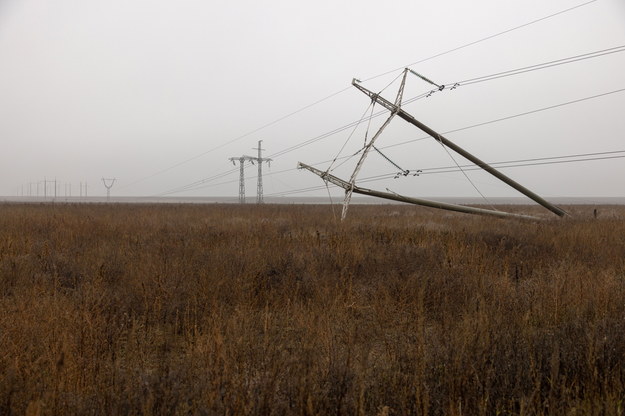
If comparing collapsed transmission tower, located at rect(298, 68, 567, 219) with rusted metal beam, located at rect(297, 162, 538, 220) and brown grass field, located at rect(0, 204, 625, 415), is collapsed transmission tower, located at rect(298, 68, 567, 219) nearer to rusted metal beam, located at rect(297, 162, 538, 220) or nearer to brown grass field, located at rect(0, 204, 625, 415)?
rusted metal beam, located at rect(297, 162, 538, 220)

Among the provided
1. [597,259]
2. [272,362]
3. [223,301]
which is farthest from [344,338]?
[597,259]

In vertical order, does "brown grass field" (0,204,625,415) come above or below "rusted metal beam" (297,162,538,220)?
below

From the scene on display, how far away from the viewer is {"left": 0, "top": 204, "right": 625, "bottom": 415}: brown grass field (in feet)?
7.20

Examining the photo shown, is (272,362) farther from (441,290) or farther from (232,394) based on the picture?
(441,290)

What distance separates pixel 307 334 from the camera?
10.6 feet

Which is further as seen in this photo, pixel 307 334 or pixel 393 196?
pixel 393 196

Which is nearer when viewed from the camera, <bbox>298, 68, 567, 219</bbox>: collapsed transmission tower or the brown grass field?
the brown grass field

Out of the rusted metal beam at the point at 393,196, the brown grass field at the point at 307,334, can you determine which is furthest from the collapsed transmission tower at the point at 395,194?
the brown grass field at the point at 307,334

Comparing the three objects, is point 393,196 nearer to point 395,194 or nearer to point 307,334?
point 395,194

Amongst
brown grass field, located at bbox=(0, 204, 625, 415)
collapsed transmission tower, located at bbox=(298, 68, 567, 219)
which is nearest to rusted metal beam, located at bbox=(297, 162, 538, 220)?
collapsed transmission tower, located at bbox=(298, 68, 567, 219)

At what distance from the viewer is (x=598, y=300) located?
407 cm

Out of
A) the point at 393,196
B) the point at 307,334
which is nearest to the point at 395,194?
the point at 393,196

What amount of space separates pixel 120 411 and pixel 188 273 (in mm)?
3353

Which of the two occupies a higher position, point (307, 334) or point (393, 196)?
point (393, 196)
